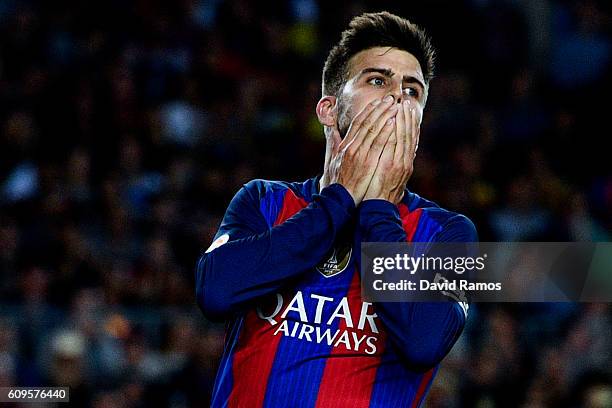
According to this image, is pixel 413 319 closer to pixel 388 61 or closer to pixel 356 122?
pixel 356 122

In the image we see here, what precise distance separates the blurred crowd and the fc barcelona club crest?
4.21 meters

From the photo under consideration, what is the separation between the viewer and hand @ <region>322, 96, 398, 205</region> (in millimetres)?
3408

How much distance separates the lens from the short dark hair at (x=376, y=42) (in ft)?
12.1

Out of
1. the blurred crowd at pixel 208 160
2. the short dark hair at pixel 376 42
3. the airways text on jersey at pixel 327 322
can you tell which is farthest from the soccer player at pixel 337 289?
the blurred crowd at pixel 208 160

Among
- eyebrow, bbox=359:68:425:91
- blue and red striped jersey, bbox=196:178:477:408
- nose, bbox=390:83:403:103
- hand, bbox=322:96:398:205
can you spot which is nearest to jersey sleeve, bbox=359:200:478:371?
blue and red striped jersey, bbox=196:178:477:408

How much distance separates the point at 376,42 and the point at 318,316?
1.00 metres

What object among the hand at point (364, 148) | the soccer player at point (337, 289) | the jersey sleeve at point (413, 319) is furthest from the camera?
the hand at point (364, 148)

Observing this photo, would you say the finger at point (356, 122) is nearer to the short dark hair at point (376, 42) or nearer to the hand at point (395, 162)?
the hand at point (395, 162)

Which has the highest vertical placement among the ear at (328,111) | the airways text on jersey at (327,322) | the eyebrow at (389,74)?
the eyebrow at (389,74)

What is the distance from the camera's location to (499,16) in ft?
35.4

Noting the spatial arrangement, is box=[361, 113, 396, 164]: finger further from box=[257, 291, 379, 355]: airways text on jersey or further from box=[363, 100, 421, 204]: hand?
box=[257, 291, 379, 355]: airways text on jersey

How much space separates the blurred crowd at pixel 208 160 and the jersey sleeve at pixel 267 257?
13.8 feet

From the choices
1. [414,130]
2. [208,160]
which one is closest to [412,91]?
[414,130]

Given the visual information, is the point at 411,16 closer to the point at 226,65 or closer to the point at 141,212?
the point at 226,65
